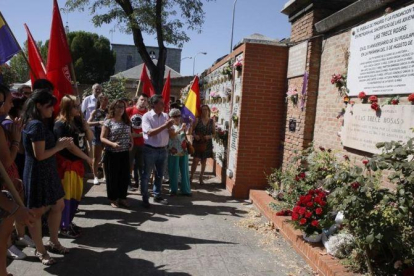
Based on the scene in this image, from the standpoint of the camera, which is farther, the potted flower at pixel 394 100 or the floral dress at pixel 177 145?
the floral dress at pixel 177 145

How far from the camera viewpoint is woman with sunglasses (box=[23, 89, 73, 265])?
359 centimetres

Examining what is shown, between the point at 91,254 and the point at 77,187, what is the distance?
37.9 inches

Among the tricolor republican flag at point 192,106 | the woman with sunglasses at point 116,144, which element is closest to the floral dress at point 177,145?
the tricolor republican flag at point 192,106

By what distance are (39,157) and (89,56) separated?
160 ft

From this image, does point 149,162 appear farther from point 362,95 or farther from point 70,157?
point 362,95

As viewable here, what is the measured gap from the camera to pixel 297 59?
6301 millimetres

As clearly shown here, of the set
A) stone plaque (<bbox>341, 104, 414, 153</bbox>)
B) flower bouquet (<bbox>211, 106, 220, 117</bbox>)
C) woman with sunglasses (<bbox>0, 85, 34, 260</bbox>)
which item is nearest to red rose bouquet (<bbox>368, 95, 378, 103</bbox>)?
stone plaque (<bbox>341, 104, 414, 153</bbox>)

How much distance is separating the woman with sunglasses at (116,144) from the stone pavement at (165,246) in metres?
0.56

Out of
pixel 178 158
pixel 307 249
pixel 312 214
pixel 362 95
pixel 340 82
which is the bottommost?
pixel 307 249

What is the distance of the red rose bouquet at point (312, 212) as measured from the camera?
4.21 metres

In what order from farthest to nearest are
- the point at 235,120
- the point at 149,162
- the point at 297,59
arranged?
the point at 235,120, the point at 297,59, the point at 149,162

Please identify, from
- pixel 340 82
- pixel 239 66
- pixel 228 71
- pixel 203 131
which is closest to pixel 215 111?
pixel 228 71

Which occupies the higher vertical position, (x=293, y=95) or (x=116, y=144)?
(x=293, y=95)

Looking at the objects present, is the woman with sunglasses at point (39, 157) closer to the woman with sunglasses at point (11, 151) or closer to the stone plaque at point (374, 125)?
the woman with sunglasses at point (11, 151)
